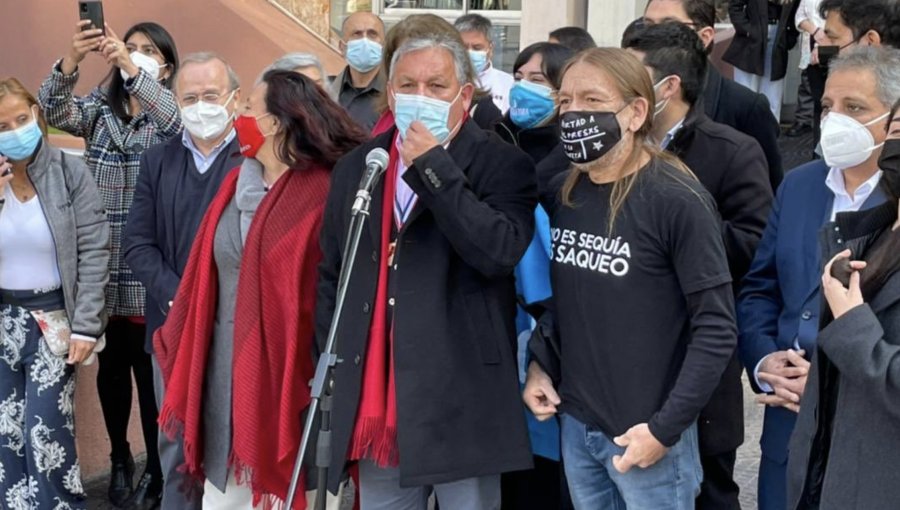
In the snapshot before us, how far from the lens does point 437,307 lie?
132 inches

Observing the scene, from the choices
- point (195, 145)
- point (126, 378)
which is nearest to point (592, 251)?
point (195, 145)

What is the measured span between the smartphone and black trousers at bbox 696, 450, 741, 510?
3270 mm

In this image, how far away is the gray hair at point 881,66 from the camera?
10.3ft

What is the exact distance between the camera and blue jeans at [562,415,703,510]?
316 cm

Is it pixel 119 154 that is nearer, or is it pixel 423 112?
pixel 423 112

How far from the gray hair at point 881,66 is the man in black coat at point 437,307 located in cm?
97

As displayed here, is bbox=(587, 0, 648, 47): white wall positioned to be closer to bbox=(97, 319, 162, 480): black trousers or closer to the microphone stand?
bbox=(97, 319, 162, 480): black trousers

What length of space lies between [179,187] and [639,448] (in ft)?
7.62

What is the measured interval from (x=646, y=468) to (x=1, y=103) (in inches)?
119

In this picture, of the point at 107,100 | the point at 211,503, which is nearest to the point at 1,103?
the point at 107,100

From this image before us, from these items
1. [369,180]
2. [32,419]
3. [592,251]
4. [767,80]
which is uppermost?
[369,180]

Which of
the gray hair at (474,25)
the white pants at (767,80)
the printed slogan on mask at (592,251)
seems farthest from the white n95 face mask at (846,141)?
the white pants at (767,80)

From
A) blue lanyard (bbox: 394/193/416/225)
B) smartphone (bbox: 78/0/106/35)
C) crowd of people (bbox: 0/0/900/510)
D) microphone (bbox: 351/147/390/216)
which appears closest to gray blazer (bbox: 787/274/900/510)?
crowd of people (bbox: 0/0/900/510)

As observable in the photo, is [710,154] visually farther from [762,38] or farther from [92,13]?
[762,38]
